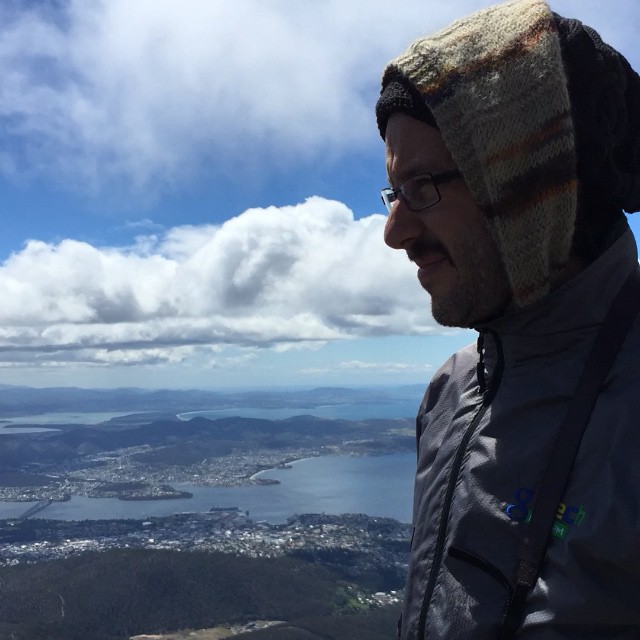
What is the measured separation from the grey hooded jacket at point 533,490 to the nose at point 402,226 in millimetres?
287

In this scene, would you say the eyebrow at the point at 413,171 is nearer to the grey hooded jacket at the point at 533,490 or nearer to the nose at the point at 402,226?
the nose at the point at 402,226

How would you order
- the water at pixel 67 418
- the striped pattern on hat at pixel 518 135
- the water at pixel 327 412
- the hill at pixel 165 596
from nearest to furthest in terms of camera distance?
1. the striped pattern on hat at pixel 518 135
2. the hill at pixel 165 596
3. the water at pixel 327 412
4. the water at pixel 67 418

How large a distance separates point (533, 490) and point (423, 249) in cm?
60

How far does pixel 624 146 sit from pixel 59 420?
158785mm

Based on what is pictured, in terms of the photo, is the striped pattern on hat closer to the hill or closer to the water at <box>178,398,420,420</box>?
the hill

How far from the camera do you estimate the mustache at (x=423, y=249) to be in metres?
1.46

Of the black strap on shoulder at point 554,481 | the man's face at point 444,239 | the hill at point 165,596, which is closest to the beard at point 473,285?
the man's face at point 444,239

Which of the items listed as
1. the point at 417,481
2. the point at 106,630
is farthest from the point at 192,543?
the point at 417,481

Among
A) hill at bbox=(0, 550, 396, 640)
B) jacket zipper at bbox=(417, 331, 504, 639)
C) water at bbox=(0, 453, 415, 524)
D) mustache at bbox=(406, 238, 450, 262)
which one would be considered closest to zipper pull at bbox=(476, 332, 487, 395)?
jacket zipper at bbox=(417, 331, 504, 639)

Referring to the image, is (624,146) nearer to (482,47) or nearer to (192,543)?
(482,47)

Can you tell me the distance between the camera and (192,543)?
1801 inches

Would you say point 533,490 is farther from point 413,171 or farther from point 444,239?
point 413,171

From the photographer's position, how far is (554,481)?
116 centimetres

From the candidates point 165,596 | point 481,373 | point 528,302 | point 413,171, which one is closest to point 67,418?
point 165,596
